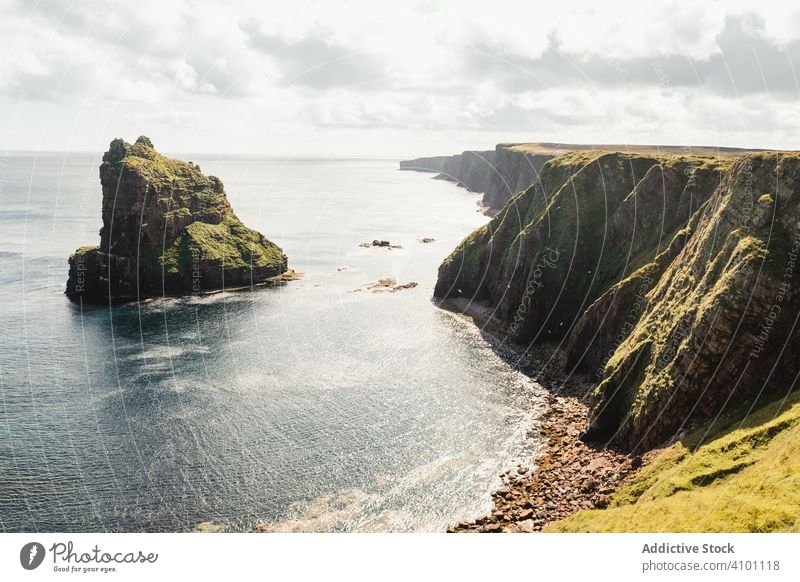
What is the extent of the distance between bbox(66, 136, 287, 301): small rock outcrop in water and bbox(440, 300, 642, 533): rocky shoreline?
114 m

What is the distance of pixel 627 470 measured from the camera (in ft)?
229

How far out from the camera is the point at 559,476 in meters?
72.1

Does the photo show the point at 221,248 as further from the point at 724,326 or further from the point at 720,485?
the point at 720,485

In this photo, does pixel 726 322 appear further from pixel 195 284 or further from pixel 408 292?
pixel 195 284

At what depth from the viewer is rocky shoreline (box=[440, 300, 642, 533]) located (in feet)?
214

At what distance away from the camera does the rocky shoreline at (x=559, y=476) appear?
65.2 m

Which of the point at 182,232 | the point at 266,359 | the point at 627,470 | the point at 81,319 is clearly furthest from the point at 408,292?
the point at 627,470

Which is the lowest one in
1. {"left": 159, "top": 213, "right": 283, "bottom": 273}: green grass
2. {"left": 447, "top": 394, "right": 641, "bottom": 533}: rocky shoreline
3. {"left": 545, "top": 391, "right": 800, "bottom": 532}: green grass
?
{"left": 447, "top": 394, "right": 641, "bottom": 533}: rocky shoreline

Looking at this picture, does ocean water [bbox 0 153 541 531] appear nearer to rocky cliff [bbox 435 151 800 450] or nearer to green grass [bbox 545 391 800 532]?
rocky cliff [bbox 435 151 800 450]

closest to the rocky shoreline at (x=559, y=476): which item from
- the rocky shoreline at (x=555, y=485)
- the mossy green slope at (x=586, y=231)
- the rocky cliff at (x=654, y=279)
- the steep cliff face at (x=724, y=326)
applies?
the rocky shoreline at (x=555, y=485)

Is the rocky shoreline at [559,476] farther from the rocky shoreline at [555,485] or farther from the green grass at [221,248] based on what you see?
the green grass at [221,248]
